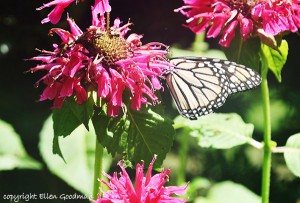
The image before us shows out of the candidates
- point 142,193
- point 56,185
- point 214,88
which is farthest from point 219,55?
point 142,193

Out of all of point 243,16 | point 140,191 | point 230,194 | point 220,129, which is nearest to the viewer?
point 140,191

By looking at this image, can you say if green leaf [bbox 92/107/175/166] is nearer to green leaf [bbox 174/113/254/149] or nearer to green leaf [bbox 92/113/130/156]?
green leaf [bbox 92/113/130/156]

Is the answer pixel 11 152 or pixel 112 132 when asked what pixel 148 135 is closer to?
pixel 112 132

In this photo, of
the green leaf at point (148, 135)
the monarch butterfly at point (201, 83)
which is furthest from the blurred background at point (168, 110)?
the green leaf at point (148, 135)

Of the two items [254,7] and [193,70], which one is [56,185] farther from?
[254,7]

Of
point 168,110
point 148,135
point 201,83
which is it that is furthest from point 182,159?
point 148,135

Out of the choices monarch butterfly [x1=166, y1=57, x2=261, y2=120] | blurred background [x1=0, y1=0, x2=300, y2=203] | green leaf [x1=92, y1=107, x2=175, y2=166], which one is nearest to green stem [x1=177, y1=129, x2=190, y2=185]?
blurred background [x1=0, y1=0, x2=300, y2=203]

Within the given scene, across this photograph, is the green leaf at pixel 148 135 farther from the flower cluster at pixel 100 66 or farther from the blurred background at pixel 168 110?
the blurred background at pixel 168 110
